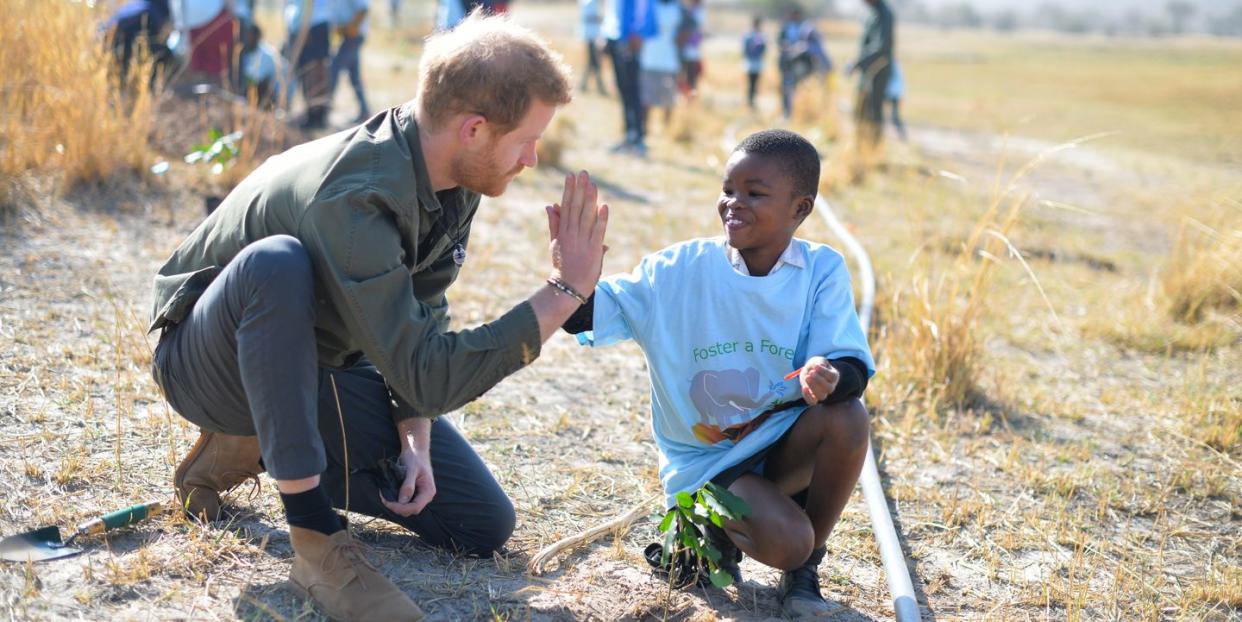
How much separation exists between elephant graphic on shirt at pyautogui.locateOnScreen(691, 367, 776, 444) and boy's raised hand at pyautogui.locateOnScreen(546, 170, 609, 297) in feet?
1.61

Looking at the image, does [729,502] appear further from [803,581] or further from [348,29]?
[348,29]

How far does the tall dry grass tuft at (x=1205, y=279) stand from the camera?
590 centimetres

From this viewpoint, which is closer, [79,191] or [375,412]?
[375,412]

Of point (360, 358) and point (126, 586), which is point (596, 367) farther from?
point (126, 586)

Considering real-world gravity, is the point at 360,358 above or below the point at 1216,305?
above

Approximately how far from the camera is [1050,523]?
3.58 m

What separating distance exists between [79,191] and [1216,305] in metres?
5.89

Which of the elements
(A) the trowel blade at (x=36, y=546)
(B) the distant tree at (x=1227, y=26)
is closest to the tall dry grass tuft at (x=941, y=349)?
Result: (A) the trowel blade at (x=36, y=546)

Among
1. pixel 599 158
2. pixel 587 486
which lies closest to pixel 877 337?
pixel 587 486

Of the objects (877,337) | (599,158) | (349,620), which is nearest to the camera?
(349,620)

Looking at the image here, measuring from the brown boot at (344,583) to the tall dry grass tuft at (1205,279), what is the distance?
489cm

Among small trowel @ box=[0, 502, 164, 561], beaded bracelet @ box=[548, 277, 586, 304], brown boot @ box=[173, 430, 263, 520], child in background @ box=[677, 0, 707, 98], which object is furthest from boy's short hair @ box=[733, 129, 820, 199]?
child in background @ box=[677, 0, 707, 98]

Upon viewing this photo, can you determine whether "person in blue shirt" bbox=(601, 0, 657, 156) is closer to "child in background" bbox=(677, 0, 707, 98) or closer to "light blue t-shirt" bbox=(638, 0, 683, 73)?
"light blue t-shirt" bbox=(638, 0, 683, 73)

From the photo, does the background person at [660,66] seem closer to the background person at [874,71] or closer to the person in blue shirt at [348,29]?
the background person at [874,71]
